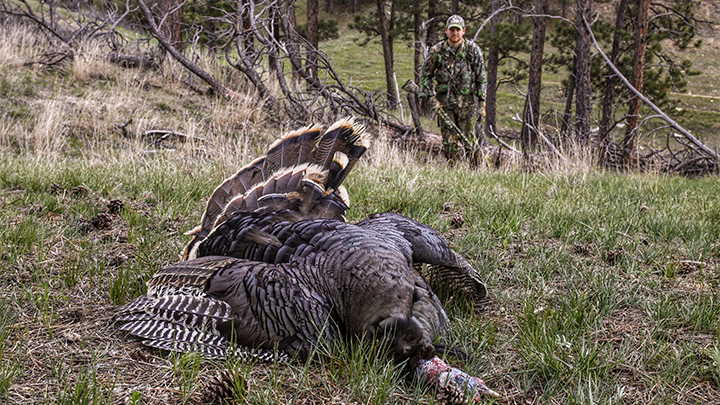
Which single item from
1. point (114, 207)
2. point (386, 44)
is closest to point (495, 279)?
point (114, 207)

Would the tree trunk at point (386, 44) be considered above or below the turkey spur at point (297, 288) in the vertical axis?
above

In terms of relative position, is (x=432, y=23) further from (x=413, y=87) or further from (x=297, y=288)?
(x=297, y=288)

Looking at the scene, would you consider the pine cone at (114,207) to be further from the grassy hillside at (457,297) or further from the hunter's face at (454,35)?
the hunter's face at (454,35)

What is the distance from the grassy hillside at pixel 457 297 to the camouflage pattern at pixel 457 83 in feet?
11.7

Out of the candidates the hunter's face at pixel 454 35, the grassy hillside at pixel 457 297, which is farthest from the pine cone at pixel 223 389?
the hunter's face at pixel 454 35

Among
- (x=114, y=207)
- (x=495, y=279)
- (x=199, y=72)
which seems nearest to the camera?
(x=495, y=279)

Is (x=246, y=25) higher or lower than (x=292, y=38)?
higher

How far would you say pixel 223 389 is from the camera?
1.97 metres

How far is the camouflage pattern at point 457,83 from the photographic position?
9.75 metres

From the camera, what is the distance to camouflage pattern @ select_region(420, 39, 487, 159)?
9750 millimetres

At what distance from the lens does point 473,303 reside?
2834 millimetres

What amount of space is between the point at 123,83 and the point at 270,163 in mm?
8931

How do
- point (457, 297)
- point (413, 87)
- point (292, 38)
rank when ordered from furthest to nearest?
point (292, 38), point (413, 87), point (457, 297)

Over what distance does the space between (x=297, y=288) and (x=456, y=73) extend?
27.1 ft
